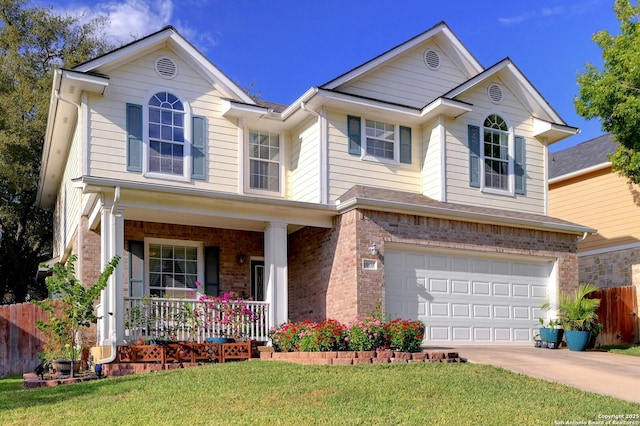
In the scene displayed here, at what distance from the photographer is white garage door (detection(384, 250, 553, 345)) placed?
51.1ft

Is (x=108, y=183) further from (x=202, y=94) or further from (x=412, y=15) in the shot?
(x=412, y=15)

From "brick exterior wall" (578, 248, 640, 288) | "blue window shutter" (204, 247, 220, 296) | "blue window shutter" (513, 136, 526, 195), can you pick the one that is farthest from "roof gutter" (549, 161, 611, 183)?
"blue window shutter" (204, 247, 220, 296)

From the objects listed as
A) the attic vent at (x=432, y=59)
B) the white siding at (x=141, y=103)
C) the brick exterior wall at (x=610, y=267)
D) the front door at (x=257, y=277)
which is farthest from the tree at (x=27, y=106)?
the brick exterior wall at (x=610, y=267)

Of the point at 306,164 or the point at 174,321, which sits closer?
the point at 174,321

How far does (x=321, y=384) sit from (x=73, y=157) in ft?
35.9

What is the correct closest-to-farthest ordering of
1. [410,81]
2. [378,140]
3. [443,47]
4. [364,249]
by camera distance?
[364,249]
[378,140]
[410,81]
[443,47]

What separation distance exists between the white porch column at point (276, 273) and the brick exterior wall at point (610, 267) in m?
11.0

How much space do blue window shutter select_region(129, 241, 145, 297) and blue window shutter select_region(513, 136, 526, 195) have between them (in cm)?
956

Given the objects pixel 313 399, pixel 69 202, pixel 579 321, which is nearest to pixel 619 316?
pixel 579 321

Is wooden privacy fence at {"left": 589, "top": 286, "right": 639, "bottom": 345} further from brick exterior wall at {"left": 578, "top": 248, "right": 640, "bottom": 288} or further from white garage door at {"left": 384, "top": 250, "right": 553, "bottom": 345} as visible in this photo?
white garage door at {"left": 384, "top": 250, "right": 553, "bottom": 345}

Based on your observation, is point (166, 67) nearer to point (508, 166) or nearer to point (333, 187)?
point (333, 187)

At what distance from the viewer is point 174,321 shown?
45.8 feet

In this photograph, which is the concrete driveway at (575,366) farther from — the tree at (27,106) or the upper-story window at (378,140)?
the tree at (27,106)

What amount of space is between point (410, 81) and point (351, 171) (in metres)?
3.26
